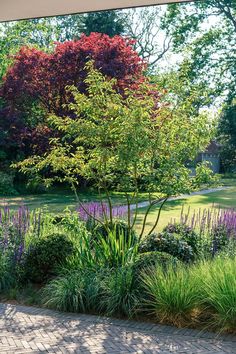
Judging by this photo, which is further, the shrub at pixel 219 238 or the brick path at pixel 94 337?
the shrub at pixel 219 238

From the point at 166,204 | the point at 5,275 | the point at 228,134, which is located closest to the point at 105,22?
the point at 166,204

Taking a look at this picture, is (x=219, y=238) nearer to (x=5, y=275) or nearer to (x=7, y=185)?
(x=5, y=275)

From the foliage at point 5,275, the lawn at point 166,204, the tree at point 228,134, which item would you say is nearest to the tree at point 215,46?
the tree at point 228,134

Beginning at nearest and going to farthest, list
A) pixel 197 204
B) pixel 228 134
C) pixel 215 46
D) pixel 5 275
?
pixel 5 275
pixel 228 134
pixel 215 46
pixel 197 204

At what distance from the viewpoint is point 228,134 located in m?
5.02

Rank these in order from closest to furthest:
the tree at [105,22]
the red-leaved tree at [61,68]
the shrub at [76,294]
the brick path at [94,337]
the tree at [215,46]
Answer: the brick path at [94,337], the shrub at [76,294], the tree at [215,46], the red-leaved tree at [61,68], the tree at [105,22]

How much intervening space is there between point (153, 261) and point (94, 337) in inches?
29.6

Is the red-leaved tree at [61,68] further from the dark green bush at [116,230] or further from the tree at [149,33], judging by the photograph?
the dark green bush at [116,230]

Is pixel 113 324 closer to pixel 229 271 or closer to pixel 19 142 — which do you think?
pixel 229 271

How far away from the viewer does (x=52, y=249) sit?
3.73m

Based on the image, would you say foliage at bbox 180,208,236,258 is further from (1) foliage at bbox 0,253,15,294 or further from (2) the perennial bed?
(1) foliage at bbox 0,253,15,294

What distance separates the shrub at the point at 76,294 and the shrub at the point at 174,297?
1.23ft

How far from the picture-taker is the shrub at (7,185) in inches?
372

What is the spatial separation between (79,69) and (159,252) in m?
6.63
